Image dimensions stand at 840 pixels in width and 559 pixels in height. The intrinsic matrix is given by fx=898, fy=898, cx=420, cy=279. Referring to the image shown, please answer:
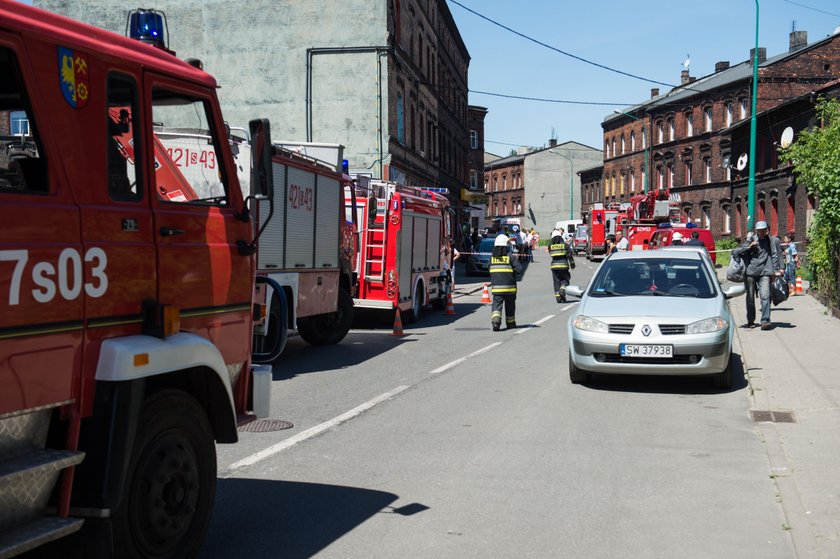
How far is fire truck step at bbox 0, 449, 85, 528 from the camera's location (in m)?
3.29

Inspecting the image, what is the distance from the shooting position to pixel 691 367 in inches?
384

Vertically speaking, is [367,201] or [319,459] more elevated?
[367,201]

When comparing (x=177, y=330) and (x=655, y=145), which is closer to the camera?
(x=177, y=330)

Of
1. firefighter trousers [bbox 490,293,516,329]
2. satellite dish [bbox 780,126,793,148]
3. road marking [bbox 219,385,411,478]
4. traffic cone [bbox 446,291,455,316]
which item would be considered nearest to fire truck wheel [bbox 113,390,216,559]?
road marking [bbox 219,385,411,478]

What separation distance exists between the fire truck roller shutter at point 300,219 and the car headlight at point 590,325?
13.8 feet

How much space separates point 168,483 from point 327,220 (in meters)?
9.77

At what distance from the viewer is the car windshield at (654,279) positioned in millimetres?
10891

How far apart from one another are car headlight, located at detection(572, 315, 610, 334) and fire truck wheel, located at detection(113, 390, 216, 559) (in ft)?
20.7

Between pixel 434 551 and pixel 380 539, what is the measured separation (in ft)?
1.19

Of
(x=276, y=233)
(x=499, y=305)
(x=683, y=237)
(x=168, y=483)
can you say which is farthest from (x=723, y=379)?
(x=683, y=237)

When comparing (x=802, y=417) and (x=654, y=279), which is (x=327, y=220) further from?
(x=802, y=417)

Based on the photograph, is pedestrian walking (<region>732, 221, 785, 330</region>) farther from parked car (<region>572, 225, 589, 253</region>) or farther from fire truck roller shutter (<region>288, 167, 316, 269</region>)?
parked car (<region>572, 225, 589, 253</region>)

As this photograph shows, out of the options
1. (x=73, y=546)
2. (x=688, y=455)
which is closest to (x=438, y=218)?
(x=688, y=455)

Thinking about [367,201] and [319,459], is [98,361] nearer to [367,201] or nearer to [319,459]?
[319,459]
